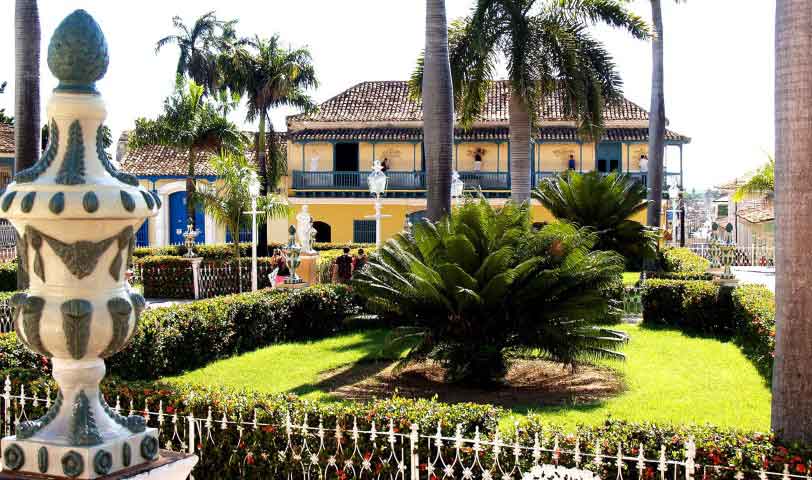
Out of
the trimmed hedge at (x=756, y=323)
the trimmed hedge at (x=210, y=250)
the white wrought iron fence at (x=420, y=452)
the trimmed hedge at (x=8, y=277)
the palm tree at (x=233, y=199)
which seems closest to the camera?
the white wrought iron fence at (x=420, y=452)

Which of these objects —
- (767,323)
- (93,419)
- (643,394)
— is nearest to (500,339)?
(643,394)

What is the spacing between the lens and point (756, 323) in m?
11.5

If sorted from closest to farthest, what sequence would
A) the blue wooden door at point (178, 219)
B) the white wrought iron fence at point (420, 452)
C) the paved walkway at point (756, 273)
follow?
the white wrought iron fence at point (420, 452) → the paved walkway at point (756, 273) → the blue wooden door at point (178, 219)

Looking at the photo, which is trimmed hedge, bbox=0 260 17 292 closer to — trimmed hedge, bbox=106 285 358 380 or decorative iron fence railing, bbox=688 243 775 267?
trimmed hedge, bbox=106 285 358 380

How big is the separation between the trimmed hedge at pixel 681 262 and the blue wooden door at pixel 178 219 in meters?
21.4

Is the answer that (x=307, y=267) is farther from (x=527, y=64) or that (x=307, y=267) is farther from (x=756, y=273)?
(x=756, y=273)

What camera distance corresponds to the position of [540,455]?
5.30 m

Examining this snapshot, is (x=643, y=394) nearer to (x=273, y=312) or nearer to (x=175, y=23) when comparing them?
(x=273, y=312)

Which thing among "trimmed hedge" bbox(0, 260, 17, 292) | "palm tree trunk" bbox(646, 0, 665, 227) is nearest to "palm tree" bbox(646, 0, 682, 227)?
"palm tree trunk" bbox(646, 0, 665, 227)

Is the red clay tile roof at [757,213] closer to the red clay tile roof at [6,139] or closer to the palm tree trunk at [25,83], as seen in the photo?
the red clay tile roof at [6,139]

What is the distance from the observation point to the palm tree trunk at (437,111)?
44.0 ft

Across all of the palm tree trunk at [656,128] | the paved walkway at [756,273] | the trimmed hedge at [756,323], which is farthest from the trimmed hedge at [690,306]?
the paved walkway at [756,273]

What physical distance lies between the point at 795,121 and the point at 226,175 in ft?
68.6

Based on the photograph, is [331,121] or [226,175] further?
[331,121]
